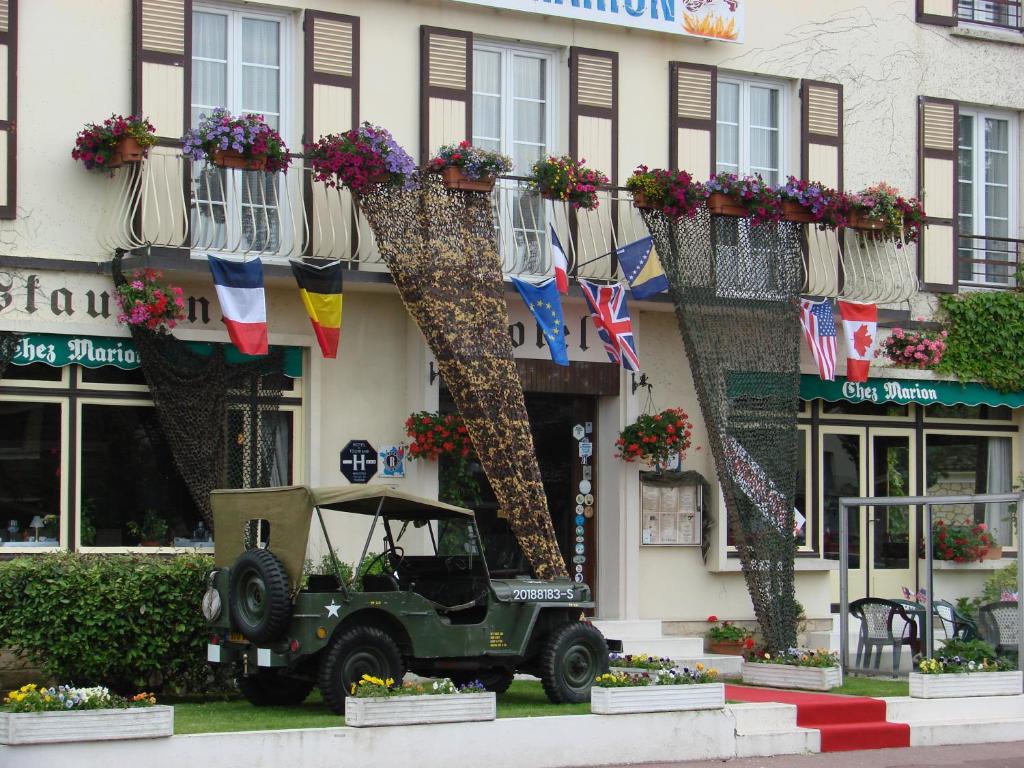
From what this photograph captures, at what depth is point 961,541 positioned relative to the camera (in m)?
17.6

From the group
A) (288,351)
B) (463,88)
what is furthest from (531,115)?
(288,351)

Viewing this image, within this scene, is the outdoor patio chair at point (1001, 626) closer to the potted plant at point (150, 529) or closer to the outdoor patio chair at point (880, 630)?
the outdoor patio chair at point (880, 630)

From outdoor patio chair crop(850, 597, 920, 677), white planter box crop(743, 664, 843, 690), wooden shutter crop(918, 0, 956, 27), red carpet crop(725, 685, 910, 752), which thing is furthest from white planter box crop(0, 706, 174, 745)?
wooden shutter crop(918, 0, 956, 27)

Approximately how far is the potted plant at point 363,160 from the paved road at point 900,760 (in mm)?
6025

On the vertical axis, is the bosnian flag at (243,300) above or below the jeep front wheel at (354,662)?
above

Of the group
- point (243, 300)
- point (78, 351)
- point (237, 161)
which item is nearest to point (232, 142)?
point (237, 161)

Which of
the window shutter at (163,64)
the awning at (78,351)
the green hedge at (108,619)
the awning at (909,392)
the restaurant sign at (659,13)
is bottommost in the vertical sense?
the green hedge at (108,619)

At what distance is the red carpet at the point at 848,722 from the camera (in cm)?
1319

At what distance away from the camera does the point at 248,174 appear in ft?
50.6

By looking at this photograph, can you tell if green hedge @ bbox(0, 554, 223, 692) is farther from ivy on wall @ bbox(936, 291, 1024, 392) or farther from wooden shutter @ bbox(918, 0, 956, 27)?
wooden shutter @ bbox(918, 0, 956, 27)

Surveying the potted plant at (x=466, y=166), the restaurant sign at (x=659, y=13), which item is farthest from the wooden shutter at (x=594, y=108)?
the potted plant at (x=466, y=166)

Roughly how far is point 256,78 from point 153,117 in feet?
4.34

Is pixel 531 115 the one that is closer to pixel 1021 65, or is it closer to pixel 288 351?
pixel 288 351

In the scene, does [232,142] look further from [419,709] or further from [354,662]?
[419,709]
